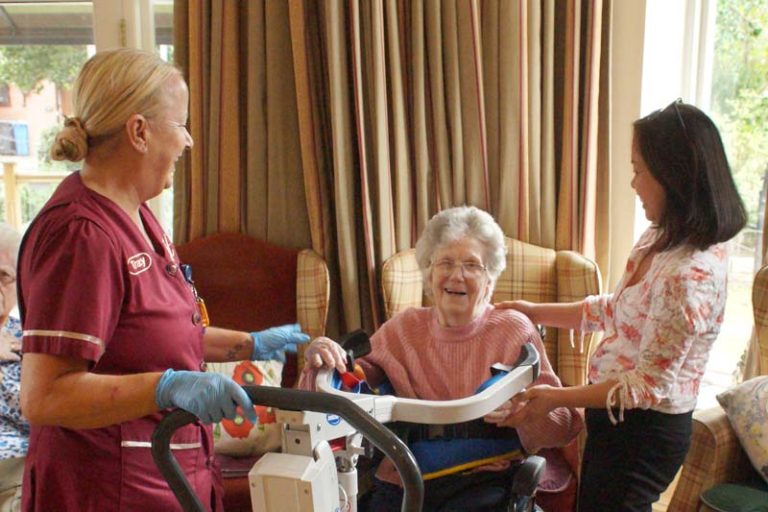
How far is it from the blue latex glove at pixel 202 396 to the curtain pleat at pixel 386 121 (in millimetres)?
1519

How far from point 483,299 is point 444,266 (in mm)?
146

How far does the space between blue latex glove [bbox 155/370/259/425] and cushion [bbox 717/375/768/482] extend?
1460mm

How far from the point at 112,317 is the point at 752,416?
1.67 metres

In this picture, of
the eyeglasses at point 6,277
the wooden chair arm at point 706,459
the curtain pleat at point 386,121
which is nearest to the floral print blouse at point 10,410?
the eyeglasses at point 6,277

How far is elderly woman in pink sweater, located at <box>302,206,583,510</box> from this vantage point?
6.27 ft

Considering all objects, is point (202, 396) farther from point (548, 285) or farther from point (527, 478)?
point (548, 285)

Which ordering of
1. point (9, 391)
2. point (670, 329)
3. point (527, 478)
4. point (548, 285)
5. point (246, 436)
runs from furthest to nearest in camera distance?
1. point (548, 285)
2. point (246, 436)
3. point (9, 391)
4. point (527, 478)
5. point (670, 329)

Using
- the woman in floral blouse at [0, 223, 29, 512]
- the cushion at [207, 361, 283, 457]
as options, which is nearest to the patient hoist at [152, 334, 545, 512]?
the cushion at [207, 361, 283, 457]

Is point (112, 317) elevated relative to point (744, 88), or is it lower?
lower

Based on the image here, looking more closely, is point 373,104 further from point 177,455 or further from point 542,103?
point 177,455

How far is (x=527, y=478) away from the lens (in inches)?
64.6

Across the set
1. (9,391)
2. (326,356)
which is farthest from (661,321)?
(9,391)

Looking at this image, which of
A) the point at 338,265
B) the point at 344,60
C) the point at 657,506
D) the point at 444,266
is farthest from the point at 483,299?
the point at 657,506

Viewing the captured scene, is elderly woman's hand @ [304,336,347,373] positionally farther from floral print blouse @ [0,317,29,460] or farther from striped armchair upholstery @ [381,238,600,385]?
floral print blouse @ [0,317,29,460]
